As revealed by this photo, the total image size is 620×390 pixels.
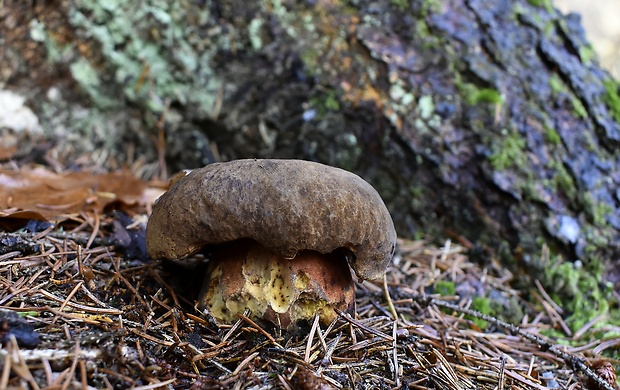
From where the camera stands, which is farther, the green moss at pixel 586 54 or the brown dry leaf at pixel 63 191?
the green moss at pixel 586 54

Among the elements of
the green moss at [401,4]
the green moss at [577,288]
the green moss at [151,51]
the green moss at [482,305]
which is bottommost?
the green moss at [151,51]

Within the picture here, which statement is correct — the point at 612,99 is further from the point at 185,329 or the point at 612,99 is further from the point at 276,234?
the point at 185,329

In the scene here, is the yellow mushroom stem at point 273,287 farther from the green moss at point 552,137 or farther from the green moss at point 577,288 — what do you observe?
the green moss at point 552,137

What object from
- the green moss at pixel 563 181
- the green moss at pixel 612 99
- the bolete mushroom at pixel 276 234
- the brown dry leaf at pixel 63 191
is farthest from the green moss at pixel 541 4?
the brown dry leaf at pixel 63 191

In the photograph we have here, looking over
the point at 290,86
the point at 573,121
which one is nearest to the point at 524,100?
the point at 573,121

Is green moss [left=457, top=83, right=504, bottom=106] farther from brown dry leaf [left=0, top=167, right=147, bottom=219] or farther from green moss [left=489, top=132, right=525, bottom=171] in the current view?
brown dry leaf [left=0, top=167, right=147, bottom=219]

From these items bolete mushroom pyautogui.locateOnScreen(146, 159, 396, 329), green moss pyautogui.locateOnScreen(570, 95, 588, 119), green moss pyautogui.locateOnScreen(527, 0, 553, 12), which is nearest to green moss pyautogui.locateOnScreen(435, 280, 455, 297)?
bolete mushroom pyautogui.locateOnScreen(146, 159, 396, 329)
